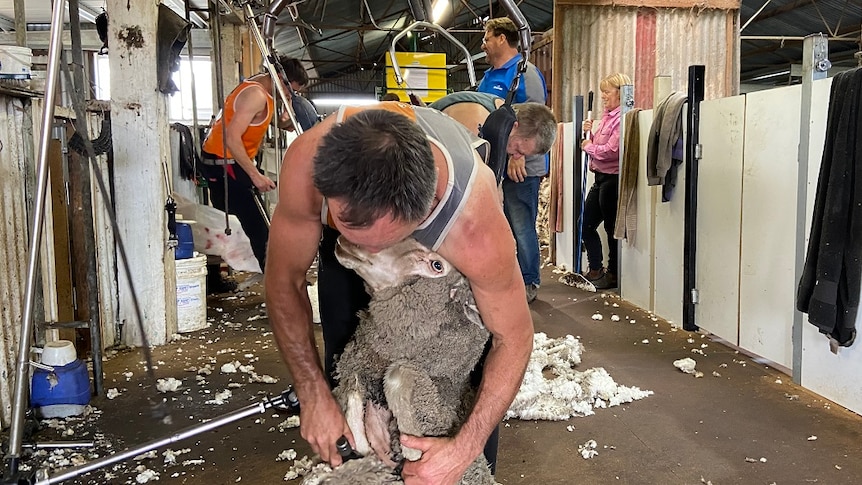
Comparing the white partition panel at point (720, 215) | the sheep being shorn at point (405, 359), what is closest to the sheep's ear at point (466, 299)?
the sheep being shorn at point (405, 359)

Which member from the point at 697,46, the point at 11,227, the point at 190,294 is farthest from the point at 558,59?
the point at 11,227

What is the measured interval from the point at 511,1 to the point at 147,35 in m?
2.16

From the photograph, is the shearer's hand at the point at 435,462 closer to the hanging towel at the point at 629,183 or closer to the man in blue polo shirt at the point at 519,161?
the man in blue polo shirt at the point at 519,161

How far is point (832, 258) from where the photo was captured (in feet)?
7.53

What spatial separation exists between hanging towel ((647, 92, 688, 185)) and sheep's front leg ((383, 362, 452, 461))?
2.58 m

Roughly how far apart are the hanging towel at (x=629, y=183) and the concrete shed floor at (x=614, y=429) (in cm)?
101

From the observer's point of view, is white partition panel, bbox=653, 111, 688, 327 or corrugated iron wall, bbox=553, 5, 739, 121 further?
corrugated iron wall, bbox=553, 5, 739, 121

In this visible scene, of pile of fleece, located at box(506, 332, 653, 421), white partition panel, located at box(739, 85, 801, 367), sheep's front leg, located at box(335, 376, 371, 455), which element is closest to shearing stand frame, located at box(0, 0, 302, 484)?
sheep's front leg, located at box(335, 376, 371, 455)

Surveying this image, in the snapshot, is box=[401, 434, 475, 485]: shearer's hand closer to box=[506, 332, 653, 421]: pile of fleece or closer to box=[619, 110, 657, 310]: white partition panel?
box=[506, 332, 653, 421]: pile of fleece

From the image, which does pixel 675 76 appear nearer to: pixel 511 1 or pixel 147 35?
pixel 147 35

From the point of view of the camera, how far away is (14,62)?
2.19 m

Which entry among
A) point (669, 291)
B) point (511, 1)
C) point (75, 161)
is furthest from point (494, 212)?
point (669, 291)

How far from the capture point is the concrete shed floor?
6.52 feet

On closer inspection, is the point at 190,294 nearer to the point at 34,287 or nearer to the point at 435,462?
the point at 34,287
